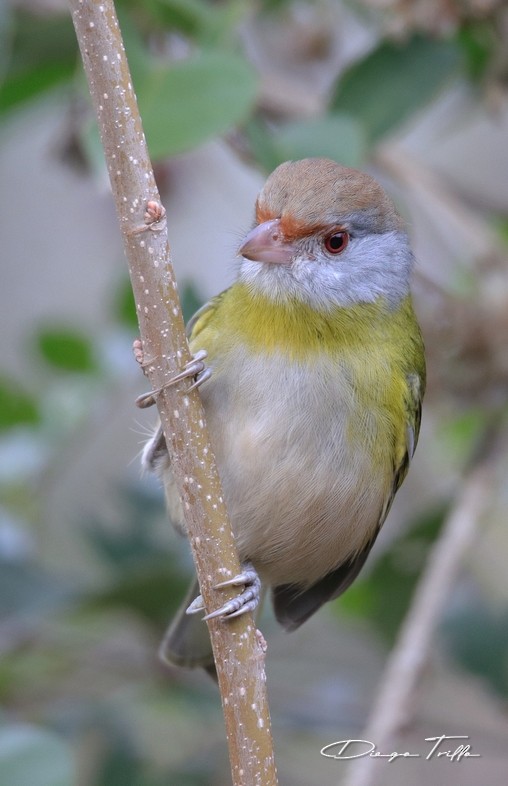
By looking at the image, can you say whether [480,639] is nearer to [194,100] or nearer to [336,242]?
[336,242]

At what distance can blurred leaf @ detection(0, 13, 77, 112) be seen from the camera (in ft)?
9.97

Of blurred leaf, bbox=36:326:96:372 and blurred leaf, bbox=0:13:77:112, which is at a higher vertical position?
blurred leaf, bbox=0:13:77:112

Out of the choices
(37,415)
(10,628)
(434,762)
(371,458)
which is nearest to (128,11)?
(37,415)

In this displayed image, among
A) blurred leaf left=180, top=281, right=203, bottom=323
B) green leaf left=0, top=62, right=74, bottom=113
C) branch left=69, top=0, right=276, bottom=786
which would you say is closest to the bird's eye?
blurred leaf left=180, top=281, right=203, bottom=323

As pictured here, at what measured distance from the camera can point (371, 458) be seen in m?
2.36

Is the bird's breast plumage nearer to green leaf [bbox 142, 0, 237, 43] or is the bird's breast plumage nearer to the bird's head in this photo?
the bird's head

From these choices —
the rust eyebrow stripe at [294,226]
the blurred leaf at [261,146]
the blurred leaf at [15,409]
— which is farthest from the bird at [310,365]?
the blurred leaf at [15,409]

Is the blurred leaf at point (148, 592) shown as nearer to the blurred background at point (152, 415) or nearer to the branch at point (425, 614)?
the blurred background at point (152, 415)

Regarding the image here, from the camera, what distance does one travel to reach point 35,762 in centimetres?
229

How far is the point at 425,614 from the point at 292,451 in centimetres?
84

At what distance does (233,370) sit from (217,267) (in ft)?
11.5

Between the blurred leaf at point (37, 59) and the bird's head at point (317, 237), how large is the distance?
1068mm

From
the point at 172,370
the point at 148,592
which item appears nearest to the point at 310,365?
the point at 172,370

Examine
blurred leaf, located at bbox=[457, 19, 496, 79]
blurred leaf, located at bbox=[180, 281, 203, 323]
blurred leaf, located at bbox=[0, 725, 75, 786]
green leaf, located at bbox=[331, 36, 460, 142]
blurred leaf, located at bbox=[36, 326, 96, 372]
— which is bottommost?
blurred leaf, located at bbox=[0, 725, 75, 786]
